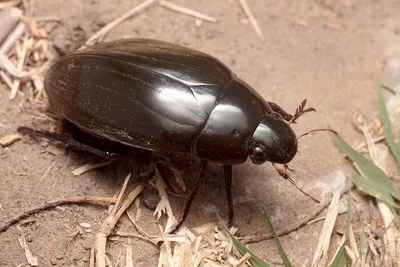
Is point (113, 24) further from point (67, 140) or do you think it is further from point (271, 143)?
point (271, 143)

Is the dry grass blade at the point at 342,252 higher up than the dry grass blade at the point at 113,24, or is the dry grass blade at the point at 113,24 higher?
the dry grass blade at the point at 113,24

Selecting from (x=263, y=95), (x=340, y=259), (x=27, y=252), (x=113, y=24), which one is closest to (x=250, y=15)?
(x=263, y=95)

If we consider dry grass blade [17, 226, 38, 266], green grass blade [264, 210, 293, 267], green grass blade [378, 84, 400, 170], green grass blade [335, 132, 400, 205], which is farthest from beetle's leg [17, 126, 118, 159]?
green grass blade [378, 84, 400, 170]

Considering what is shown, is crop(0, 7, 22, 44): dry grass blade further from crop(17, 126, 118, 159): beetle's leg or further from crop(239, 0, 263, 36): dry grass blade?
crop(239, 0, 263, 36): dry grass blade

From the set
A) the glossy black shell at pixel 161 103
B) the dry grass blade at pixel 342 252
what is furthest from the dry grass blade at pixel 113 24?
the dry grass blade at pixel 342 252

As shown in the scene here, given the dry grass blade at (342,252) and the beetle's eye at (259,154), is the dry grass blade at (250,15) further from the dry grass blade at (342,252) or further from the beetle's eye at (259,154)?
the dry grass blade at (342,252)

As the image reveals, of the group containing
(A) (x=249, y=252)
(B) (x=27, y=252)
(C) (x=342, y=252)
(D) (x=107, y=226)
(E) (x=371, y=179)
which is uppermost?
(E) (x=371, y=179)
